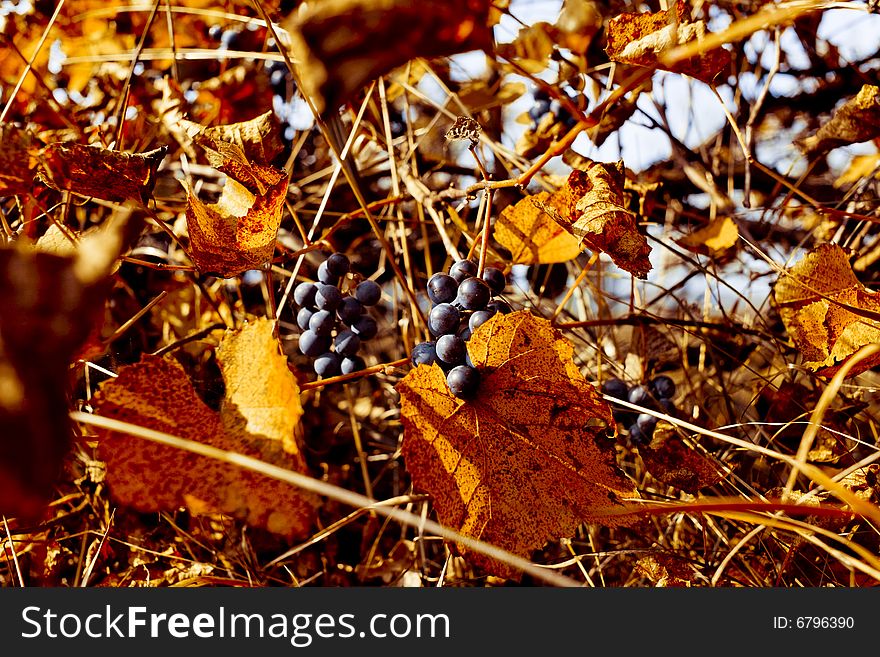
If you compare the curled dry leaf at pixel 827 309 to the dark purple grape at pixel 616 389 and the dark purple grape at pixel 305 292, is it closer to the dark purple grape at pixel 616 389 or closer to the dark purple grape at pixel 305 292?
the dark purple grape at pixel 616 389

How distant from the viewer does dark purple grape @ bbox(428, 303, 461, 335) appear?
0.65m

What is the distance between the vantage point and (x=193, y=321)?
3.19 ft

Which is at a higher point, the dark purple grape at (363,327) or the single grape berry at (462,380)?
the dark purple grape at (363,327)

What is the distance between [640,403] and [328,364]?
41cm

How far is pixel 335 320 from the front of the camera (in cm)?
78

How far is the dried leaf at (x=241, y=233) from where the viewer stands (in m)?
0.64

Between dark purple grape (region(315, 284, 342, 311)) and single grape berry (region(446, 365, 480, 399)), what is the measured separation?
22 cm

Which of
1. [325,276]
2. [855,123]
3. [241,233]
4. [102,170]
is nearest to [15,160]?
[102,170]

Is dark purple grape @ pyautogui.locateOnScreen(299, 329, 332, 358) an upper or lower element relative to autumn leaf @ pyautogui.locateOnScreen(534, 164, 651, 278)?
lower

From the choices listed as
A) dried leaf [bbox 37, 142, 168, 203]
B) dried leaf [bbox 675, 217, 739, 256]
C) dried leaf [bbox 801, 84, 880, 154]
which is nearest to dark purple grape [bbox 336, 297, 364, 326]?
dried leaf [bbox 37, 142, 168, 203]

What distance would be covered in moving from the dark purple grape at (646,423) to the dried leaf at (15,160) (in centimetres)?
77

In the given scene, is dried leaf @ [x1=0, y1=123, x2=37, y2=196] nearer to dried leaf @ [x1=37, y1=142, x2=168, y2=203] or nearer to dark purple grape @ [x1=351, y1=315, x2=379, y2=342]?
dried leaf @ [x1=37, y1=142, x2=168, y2=203]

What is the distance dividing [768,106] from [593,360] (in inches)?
27.6

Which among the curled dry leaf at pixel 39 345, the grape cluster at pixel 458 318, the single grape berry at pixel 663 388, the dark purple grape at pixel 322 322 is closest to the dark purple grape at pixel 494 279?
the grape cluster at pixel 458 318
